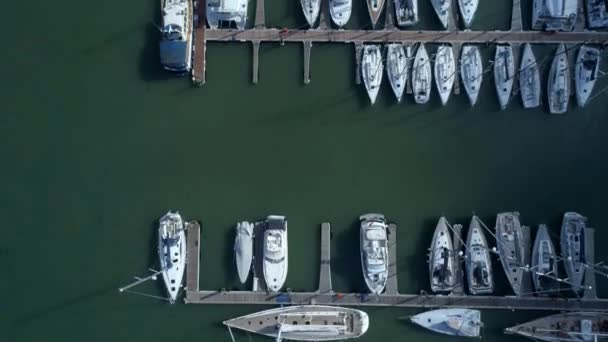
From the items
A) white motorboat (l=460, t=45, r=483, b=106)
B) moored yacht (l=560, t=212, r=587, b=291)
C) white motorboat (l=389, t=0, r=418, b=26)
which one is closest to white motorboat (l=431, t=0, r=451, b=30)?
white motorboat (l=389, t=0, r=418, b=26)

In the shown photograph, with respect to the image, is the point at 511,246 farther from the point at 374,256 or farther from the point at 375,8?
the point at 375,8

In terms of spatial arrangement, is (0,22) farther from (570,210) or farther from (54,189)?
(570,210)

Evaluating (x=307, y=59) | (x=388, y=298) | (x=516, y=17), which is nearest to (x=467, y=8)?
(x=516, y=17)

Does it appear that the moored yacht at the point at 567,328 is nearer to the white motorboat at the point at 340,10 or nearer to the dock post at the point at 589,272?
the dock post at the point at 589,272

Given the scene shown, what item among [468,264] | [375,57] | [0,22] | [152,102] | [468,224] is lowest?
[468,264]

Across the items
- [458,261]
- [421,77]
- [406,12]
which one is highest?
[406,12]

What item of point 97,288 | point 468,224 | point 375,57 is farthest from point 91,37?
point 468,224

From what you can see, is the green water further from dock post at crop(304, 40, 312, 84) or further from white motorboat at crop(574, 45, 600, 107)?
white motorboat at crop(574, 45, 600, 107)
